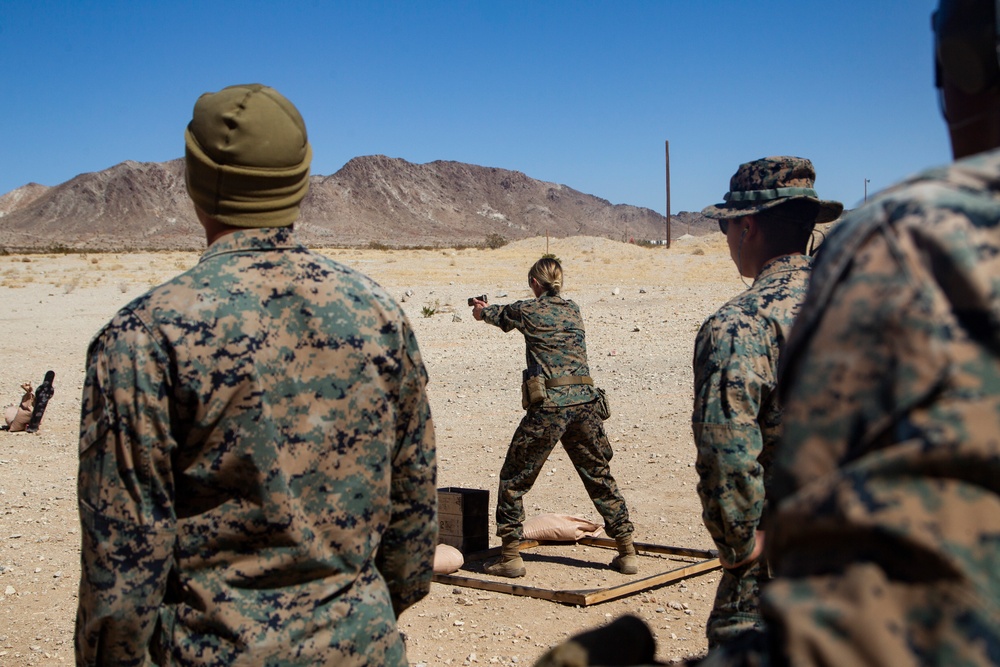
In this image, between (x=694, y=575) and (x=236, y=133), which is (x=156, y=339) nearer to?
(x=236, y=133)

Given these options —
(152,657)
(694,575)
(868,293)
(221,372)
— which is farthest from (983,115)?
(694,575)

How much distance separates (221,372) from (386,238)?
11485 cm

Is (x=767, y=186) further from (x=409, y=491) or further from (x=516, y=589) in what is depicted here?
(x=516, y=589)

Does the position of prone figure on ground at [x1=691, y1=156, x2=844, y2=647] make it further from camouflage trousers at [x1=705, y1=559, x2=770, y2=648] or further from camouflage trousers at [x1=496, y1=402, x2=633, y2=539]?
camouflage trousers at [x1=496, y1=402, x2=633, y2=539]

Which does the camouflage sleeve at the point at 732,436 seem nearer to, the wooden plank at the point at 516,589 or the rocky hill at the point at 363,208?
the wooden plank at the point at 516,589

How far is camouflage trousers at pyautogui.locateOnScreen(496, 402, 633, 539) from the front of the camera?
6.31 meters

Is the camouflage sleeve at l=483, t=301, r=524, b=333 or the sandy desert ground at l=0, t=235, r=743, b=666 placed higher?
the camouflage sleeve at l=483, t=301, r=524, b=333

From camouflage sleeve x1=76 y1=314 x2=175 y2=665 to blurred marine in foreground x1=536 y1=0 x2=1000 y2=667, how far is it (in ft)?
4.40

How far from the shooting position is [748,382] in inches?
117

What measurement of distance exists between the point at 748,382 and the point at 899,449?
209 centimetres

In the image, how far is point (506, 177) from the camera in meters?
154

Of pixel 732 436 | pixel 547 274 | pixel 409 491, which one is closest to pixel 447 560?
pixel 547 274

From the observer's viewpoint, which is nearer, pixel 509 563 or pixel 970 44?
pixel 970 44

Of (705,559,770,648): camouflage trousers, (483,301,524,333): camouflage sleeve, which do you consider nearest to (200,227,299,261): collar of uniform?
(705,559,770,648): camouflage trousers
